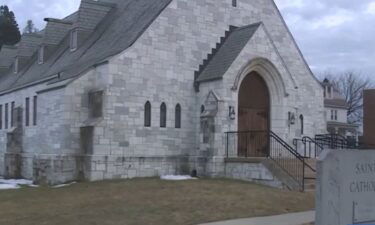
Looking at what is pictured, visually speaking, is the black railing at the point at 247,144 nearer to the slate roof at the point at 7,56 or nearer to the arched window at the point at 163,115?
the arched window at the point at 163,115

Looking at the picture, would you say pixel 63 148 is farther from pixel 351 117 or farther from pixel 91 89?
pixel 351 117

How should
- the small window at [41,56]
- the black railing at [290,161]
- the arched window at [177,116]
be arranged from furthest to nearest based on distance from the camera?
the small window at [41,56], the arched window at [177,116], the black railing at [290,161]

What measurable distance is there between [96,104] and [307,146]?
1131cm

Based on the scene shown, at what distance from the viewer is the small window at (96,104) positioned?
24172mm

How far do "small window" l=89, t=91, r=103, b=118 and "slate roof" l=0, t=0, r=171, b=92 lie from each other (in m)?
1.56

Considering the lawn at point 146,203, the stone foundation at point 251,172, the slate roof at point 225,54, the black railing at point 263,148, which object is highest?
the slate roof at point 225,54

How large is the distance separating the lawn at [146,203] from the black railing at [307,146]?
6.86m

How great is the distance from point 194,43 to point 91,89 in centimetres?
544

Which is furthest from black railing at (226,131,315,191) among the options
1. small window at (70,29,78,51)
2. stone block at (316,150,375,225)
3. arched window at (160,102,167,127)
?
small window at (70,29,78,51)

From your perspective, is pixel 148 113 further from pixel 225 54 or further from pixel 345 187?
pixel 345 187

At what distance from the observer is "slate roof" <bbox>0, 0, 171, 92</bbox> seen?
26281mm

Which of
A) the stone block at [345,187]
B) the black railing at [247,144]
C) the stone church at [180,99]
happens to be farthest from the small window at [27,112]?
the stone block at [345,187]

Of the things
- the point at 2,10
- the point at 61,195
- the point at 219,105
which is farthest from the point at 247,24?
the point at 2,10

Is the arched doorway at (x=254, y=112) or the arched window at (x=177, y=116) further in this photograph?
the arched doorway at (x=254, y=112)
